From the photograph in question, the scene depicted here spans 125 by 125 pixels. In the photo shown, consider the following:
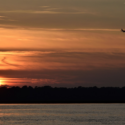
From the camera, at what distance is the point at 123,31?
7519cm
